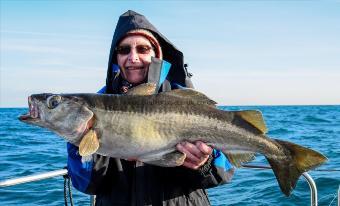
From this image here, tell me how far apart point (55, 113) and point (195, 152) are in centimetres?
148

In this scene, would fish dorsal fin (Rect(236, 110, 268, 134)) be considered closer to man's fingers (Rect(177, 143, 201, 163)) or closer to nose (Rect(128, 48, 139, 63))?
man's fingers (Rect(177, 143, 201, 163))

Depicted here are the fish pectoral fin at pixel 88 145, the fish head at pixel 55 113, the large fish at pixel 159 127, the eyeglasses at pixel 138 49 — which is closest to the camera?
the fish pectoral fin at pixel 88 145

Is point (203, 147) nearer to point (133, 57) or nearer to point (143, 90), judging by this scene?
point (143, 90)

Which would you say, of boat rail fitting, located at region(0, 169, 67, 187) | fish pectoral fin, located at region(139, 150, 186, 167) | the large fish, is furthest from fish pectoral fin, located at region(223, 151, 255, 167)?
boat rail fitting, located at region(0, 169, 67, 187)

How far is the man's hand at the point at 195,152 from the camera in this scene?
4562mm

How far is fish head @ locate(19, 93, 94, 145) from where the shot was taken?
462cm

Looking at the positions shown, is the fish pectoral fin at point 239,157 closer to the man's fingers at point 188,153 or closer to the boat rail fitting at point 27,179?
the man's fingers at point 188,153

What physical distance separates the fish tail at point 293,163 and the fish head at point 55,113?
6.74 ft

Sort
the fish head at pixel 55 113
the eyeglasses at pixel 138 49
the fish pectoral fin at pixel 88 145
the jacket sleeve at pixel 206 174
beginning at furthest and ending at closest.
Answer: the eyeglasses at pixel 138 49 < the jacket sleeve at pixel 206 174 < the fish head at pixel 55 113 < the fish pectoral fin at pixel 88 145

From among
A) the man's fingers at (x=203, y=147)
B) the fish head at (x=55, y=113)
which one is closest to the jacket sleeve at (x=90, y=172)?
the fish head at (x=55, y=113)

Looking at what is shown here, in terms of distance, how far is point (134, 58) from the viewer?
5270 mm

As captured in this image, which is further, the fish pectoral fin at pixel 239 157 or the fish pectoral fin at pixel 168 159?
the fish pectoral fin at pixel 239 157

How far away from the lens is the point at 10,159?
2070 cm

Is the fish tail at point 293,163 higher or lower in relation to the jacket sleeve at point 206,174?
higher
